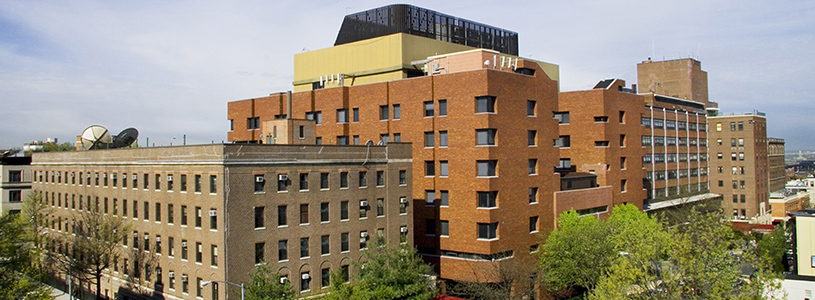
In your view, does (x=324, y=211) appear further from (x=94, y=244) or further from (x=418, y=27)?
(x=418, y=27)

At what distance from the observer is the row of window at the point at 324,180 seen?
155 ft

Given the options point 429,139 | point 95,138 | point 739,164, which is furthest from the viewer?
point 739,164

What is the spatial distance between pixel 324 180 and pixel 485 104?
17.6m

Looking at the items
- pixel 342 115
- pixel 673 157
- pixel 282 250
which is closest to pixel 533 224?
pixel 342 115

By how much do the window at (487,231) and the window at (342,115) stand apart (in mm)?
20292

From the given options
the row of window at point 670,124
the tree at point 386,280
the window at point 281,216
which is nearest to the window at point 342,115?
the tree at point 386,280

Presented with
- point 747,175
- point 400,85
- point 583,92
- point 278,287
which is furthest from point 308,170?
point 747,175

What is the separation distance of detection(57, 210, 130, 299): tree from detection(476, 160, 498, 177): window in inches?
1228

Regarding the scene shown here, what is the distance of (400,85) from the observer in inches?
2621

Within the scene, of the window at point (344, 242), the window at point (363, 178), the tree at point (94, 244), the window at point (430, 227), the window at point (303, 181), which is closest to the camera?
the window at point (303, 181)

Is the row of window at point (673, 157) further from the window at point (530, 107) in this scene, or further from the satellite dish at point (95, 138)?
the satellite dish at point (95, 138)

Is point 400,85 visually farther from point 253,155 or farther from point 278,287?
point 278,287

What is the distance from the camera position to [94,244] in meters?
56.0

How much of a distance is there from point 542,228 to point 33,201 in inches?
2080
